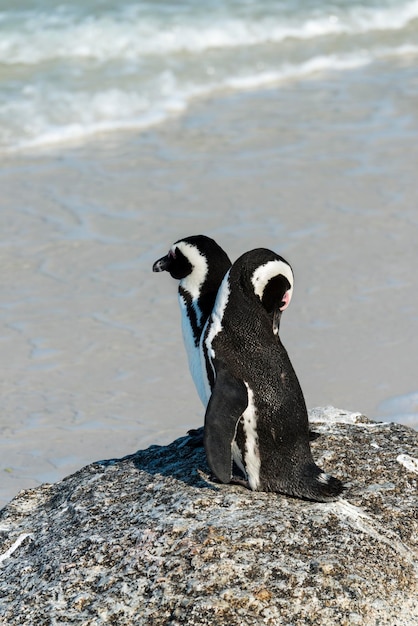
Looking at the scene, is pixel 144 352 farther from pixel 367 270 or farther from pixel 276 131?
pixel 276 131

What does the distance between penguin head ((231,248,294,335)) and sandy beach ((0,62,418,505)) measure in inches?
74.8

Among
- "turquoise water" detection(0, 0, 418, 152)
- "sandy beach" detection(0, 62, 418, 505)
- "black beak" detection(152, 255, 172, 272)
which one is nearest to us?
"black beak" detection(152, 255, 172, 272)

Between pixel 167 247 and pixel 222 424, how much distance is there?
15.4 feet

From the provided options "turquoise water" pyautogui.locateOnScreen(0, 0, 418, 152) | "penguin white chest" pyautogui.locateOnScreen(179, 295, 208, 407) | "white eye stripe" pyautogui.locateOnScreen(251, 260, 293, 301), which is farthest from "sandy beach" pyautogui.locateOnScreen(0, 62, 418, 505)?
"white eye stripe" pyautogui.locateOnScreen(251, 260, 293, 301)

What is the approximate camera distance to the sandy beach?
230 inches

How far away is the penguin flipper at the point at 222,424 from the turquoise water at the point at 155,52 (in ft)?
25.1

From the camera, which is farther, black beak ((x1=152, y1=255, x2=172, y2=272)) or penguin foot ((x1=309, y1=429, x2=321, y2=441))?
black beak ((x1=152, y1=255, x2=172, y2=272))


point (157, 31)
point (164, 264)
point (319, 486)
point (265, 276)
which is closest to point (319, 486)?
point (319, 486)

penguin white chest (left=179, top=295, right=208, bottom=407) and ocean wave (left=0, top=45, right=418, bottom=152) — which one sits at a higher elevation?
ocean wave (left=0, top=45, right=418, bottom=152)

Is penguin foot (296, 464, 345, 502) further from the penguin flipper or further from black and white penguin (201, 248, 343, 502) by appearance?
the penguin flipper

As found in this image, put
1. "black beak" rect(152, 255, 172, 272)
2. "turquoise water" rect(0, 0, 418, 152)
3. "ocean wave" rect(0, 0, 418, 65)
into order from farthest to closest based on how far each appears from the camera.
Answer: "ocean wave" rect(0, 0, 418, 65) → "turquoise water" rect(0, 0, 418, 152) → "black beak" rect(152, 255, 172, 272)

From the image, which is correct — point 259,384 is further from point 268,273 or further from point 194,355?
point 194,355

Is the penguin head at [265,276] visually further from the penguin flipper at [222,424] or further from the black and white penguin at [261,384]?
the penguin flipper at [222,424]

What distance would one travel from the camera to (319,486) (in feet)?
11.6
